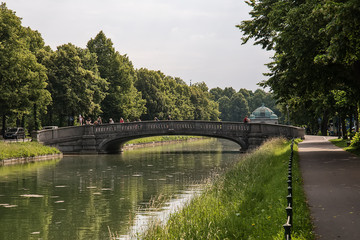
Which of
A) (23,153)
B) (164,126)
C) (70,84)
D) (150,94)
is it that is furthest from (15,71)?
(150,94)

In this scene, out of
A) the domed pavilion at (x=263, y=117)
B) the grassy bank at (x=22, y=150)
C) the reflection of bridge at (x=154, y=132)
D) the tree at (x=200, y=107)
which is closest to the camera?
the grassy bank at (x=22, y=150)

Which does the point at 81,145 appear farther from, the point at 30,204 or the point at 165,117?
the point at 165,117

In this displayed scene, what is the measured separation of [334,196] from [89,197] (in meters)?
11.5

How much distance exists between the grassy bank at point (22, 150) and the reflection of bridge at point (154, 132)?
5.46 m

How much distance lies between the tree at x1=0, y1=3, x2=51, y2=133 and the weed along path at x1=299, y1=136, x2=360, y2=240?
29.9 m

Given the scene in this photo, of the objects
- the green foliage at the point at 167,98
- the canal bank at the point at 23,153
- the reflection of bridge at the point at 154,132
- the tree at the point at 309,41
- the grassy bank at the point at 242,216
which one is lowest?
the grassy bank at the point at 242,216

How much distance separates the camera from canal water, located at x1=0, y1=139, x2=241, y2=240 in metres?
15.1

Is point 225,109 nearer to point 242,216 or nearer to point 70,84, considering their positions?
point 70,84

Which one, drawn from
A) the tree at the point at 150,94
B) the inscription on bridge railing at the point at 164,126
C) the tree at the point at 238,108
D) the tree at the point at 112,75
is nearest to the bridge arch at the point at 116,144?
the inscription on bridge railing at the point at 164,126

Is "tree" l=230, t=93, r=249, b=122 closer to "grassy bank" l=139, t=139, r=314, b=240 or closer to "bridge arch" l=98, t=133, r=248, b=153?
"bridge arch" l=98, t=133, r=248, b=153

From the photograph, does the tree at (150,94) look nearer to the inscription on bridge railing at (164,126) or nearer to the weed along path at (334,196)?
the inscription on bridge railing at (164,126)

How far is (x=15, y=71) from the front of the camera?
45.2m

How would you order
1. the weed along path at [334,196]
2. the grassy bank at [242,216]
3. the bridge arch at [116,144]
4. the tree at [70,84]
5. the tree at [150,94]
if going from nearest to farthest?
the weed along path at [334,196] < the grassy bank at [242,216] < the bridge arch at [116,144] < the tree at [70,84] < the tree at [150,94]

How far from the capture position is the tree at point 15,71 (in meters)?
44.6
